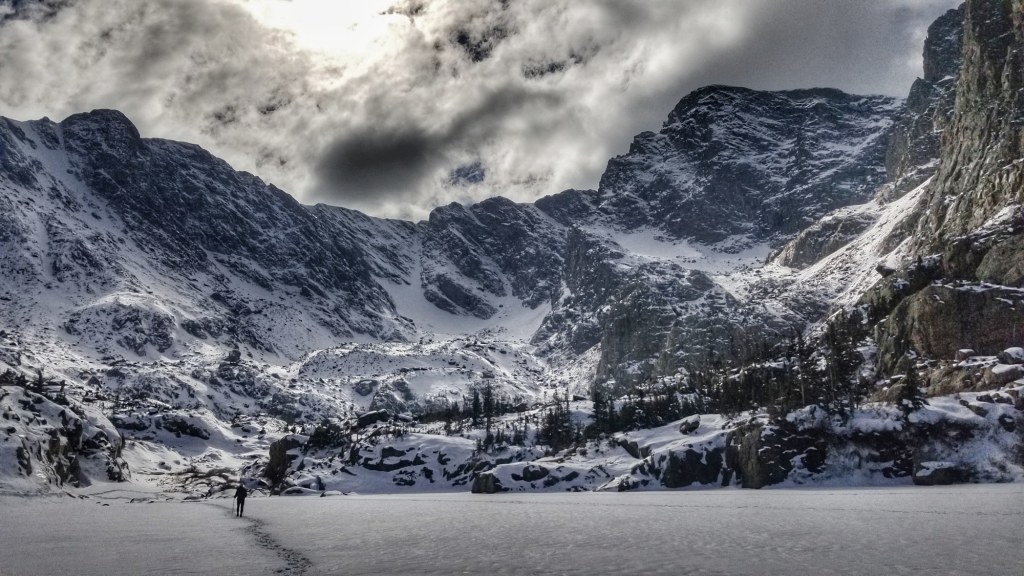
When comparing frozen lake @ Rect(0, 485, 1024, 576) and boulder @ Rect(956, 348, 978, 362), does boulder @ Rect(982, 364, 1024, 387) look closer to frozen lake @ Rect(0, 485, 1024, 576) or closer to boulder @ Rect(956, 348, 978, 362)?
boulder @ Rect(956, 348, 978, 362)

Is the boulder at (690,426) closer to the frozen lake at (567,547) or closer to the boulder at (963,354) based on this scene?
the boulder at (963,354)

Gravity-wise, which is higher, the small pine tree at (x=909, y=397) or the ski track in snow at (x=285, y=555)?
the small pine tree at (x=909, y=397)

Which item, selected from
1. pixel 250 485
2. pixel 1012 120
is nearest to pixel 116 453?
pixel 250 485

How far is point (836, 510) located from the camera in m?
48.2

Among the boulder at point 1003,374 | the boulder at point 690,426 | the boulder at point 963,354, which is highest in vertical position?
the boulder at point 963,354

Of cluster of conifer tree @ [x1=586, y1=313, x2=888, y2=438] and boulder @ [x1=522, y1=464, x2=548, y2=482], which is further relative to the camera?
cluster of conifer tree @ [x1=586, y1=313, x2=888, y2=438]

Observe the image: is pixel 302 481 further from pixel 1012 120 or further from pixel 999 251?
pixel 1012 120

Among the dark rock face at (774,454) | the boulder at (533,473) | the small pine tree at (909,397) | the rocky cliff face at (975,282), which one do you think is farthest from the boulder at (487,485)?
the rocky cliff face at (975,282)

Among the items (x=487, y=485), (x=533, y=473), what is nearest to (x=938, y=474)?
(x=533, y=473)

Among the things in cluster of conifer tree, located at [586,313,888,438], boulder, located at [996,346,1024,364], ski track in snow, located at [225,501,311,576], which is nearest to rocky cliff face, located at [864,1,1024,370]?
cluster of conifer tree, located at [586,313,888,438]

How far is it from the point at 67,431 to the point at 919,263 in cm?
20928

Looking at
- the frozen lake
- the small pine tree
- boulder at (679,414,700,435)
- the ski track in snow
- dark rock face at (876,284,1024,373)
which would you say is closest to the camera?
the frozen lake

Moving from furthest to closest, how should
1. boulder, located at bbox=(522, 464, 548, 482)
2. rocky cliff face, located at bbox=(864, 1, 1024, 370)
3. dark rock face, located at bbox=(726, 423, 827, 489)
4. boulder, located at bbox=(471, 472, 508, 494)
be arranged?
boulder, located at bbox=(522, 464, 548, 482) < boulder, located at bbox=(471, 472, 508, 494) < rocky cliff face, located at bbox=(864, 1, 1024, 370) < dark rock face, located at bbox=(726, 423, 827, 489)

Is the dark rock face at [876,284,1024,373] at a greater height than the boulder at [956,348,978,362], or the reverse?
the dark rock face at [876,284,1024,373]
